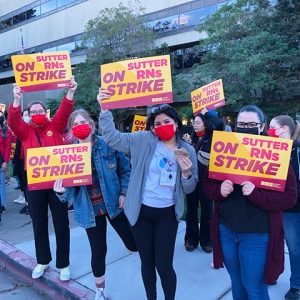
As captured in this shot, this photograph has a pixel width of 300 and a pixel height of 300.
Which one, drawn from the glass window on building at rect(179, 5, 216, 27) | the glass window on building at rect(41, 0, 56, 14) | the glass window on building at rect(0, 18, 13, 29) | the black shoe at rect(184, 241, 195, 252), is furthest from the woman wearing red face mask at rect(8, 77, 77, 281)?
the glass window on building at rect(0, 18, 13, 29)

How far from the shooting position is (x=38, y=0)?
3059 centimetres

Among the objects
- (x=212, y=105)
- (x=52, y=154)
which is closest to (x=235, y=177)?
(x=52, y=154)

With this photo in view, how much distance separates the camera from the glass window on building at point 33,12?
30.8m

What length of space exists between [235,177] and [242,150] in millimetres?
218

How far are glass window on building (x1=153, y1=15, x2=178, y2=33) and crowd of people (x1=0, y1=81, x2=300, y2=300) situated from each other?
2107cm

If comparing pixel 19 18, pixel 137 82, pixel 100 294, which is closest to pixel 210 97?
pixel 137 82

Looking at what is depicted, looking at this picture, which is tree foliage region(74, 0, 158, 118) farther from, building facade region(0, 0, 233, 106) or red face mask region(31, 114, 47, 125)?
red face mask region(31, 114, 47, 125)

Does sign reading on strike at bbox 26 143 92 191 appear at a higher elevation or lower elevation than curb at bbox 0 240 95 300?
higher

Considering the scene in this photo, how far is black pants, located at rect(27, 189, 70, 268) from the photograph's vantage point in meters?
3.29

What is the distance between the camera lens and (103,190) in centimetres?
287

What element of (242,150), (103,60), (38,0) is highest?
(38,0)

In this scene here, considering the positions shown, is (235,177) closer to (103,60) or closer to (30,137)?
(30,137)

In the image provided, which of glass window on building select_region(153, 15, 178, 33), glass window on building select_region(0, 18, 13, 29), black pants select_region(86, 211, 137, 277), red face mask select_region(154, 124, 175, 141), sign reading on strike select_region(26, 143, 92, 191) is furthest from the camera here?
glass window on building select_region(0, 18, 13, 29)

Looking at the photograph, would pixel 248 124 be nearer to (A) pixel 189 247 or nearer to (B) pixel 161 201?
(B) pixel 161 201
